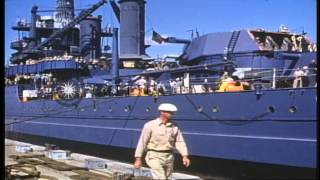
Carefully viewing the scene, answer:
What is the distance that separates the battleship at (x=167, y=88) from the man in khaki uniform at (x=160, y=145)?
4.25m

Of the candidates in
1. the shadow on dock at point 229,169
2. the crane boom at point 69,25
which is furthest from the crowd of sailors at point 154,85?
the crane boom at point 69,25

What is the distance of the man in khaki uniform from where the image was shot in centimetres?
584

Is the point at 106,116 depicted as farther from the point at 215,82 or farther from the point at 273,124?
the point at 273,124

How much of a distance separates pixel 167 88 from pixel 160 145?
7.69 metres

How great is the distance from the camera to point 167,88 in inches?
532

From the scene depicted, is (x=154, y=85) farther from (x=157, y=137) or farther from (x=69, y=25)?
(x=69, y=25)

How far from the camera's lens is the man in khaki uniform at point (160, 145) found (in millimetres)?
5836

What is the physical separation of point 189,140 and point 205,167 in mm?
744

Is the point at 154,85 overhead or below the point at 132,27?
below

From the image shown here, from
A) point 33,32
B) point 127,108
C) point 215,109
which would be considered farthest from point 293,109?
point 33,32

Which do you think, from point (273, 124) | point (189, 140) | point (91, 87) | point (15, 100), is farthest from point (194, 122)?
point (15, 100)

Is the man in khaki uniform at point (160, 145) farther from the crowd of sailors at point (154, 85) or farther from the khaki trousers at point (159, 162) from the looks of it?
the crowd of sailors at point (154, 85)

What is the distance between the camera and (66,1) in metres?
21.1

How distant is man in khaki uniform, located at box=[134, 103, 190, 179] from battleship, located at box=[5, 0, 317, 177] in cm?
425
